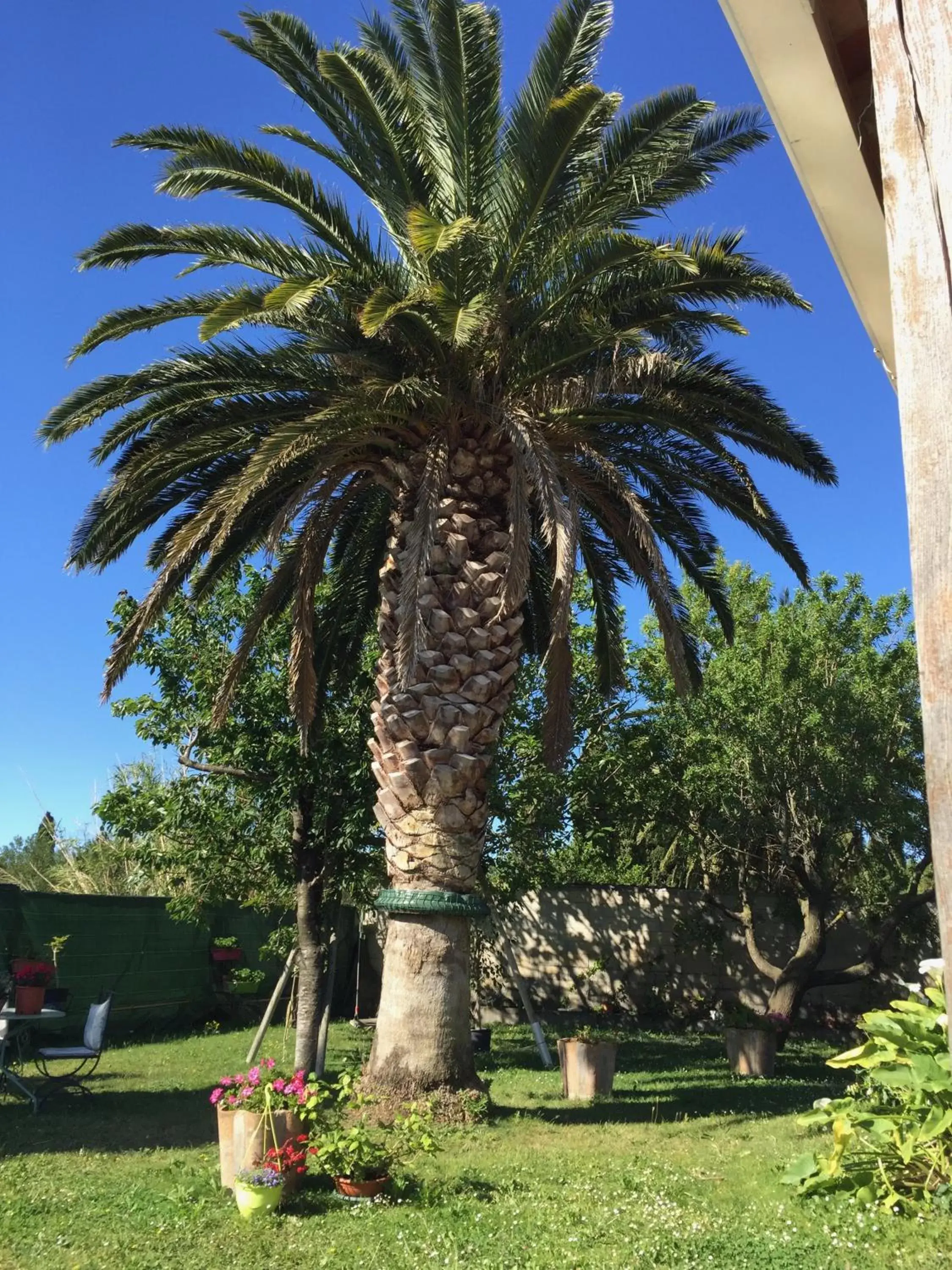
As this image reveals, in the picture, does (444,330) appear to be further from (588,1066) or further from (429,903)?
(588,1066)

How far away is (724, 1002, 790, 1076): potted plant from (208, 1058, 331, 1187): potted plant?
721 centimetres

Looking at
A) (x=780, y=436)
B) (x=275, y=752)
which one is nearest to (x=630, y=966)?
(x=275, y=752)

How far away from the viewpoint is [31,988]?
31.5 feet

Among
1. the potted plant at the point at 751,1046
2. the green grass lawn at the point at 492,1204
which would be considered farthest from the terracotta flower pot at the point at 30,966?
the potted plant at the point at 751,1046

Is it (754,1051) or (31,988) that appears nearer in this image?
(31,988)

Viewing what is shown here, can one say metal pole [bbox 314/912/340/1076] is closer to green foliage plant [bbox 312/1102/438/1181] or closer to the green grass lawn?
the green grass lawn

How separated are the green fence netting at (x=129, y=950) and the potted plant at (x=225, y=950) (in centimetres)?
10

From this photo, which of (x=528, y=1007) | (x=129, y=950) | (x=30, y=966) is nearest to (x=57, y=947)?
(x=129, y=950)

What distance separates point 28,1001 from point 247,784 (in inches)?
127

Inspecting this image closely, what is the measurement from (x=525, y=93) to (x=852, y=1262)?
8.37 metres

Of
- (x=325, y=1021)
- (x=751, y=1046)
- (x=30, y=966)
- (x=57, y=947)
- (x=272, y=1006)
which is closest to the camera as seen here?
(x=30, y=966)

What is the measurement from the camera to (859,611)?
55.5ft

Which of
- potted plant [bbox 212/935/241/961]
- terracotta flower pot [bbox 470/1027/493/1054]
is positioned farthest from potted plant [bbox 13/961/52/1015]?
potted plant [bbox 212/935/241/961]

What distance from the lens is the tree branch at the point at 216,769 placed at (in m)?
11.2
